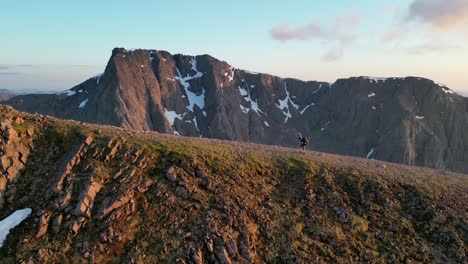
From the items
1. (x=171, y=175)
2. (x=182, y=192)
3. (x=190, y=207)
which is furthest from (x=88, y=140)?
(x=190, y=207)

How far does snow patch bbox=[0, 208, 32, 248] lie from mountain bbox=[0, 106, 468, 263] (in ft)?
0.23

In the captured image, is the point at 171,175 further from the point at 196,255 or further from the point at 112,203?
the point at 196,255

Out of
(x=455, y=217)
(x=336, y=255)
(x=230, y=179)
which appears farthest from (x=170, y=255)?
(x=455, y=217)

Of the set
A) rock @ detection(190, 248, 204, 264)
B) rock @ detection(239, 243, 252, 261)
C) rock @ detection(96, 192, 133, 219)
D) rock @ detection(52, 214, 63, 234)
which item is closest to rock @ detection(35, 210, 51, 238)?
rock @ detection(52, 214, 63, 234)

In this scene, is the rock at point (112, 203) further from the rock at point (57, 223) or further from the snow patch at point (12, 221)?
the snow patch at point (12, 221)

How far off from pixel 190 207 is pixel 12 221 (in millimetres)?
12323

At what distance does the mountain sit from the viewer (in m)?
26.1

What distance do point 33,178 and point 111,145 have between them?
6522mm

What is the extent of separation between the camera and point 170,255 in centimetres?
2558

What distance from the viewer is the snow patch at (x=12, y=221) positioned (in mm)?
25797

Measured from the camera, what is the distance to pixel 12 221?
26.6 meters

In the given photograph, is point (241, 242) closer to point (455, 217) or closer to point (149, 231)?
point (149, 231)

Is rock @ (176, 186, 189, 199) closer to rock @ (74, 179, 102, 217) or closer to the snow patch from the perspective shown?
rock @ (74, 179, 102, 217)

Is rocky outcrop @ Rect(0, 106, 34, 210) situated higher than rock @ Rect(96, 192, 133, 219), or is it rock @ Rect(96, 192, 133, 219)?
rocky outcrop @ Rect(0, 106, 34, 210)
